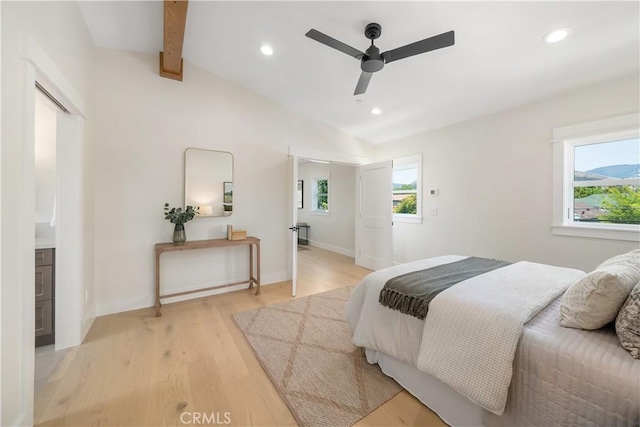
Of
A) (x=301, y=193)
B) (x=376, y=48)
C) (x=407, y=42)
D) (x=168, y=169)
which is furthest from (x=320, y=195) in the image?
(x=376, y=48)

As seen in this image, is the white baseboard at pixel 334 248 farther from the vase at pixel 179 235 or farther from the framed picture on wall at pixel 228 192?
the vase at pixel 179 235

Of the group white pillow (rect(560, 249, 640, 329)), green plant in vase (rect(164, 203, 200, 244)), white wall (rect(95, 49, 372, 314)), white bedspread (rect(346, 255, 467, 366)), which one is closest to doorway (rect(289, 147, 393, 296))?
white wall (rect(95, 49, 372, 314))

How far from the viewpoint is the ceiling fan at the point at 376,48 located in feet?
5.86

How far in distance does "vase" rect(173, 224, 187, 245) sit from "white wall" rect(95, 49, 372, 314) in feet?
0.66

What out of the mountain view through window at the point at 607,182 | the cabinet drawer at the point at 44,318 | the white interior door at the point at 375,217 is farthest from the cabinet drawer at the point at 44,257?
the mountain view through window at the point at 607,182

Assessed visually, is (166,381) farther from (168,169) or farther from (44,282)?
(168,169)

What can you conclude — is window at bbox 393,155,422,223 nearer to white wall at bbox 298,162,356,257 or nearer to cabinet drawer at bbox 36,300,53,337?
white wall at bbox 298,162,356,257

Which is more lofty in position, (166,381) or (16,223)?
(16,223)

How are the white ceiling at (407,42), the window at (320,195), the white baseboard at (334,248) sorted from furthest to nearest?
the window at (320,195)
the white baseboard at (334,248)
the white ceiling at (407,42)

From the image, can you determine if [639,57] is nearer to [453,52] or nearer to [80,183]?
[453,52]

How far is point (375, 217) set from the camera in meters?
4.52

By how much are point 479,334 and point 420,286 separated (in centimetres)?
44

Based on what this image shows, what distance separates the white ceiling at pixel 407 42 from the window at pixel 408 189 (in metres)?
1.06

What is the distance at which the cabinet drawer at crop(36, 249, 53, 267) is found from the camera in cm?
204
